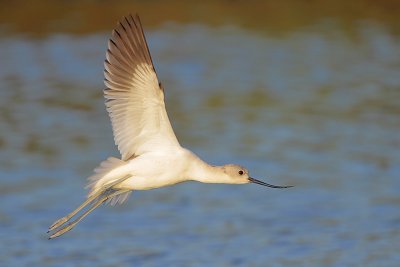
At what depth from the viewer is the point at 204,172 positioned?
317 inches

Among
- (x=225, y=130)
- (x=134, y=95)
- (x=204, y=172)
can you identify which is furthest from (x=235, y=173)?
(x=225, y=130)

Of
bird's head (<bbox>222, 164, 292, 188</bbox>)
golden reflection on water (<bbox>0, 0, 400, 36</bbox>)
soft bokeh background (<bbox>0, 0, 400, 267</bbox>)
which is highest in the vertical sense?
golden reflection on water (<bbox>0, 0, 400, 36</bbox>)

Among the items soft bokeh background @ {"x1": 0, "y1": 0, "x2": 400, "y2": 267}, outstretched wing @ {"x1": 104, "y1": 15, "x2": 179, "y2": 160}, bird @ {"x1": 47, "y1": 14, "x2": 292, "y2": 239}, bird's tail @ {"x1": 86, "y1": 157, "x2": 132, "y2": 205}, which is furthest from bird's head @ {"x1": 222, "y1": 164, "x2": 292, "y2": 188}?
soft bokeh background @ {"x1": 0, "y1": 0, "x2": 400, "y2": 267}

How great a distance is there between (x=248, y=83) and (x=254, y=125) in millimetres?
1732

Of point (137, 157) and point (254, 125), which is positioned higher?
point (254, 125)

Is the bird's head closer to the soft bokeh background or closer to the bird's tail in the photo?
the bird's tail

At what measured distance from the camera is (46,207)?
38.0 ft

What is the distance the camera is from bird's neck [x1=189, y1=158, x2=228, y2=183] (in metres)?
8.01

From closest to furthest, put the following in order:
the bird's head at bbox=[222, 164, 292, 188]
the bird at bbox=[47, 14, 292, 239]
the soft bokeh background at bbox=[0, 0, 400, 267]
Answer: the bird at bbox=[47, 14, 292, 239], the bird's head at bbox=[222, 164, 292, 188], the soft bokeh background at bbox=[0, 0, 400, 267]

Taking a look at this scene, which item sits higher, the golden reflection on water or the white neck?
the golden reflection on water

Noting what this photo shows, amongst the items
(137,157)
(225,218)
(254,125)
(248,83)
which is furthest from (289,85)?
(137,157)

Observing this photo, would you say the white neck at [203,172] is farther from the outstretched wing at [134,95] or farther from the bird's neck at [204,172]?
the outstretched wing at [134,95]

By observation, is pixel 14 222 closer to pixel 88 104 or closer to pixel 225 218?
pixel 225 218

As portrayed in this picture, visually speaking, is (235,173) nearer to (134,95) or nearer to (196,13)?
(134,95)
